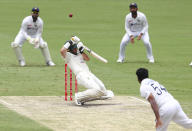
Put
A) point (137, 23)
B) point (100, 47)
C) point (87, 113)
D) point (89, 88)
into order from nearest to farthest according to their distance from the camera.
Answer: point (87, 113) → point (89, 88) → point (137, 23) → point (100, 47)

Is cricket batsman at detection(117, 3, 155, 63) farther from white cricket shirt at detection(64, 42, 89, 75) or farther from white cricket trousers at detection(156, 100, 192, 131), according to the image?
white cricket trousers at detection(156, 100, 192, 131)

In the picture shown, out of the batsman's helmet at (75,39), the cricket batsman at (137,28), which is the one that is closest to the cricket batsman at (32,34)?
the cricket batsman at (137,28)

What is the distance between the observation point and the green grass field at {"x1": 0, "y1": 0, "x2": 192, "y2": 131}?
1766cm

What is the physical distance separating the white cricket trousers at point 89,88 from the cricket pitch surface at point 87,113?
0.24m

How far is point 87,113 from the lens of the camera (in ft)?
46.1

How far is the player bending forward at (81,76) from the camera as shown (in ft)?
49.2

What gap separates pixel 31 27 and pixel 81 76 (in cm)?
683

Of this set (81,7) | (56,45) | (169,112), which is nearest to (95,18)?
(81,7)

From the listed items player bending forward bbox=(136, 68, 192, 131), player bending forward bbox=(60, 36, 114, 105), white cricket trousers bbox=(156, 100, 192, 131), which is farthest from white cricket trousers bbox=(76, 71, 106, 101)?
white cricket trousers bbox=(156, 100, 192, 131)

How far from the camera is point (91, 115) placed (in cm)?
1381

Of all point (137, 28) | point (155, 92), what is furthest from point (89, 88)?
point (137, 28)

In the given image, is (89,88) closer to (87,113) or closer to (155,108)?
(87,113)

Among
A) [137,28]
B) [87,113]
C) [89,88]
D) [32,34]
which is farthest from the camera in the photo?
[137,28]

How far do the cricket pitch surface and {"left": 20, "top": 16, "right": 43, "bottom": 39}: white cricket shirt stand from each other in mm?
5855
